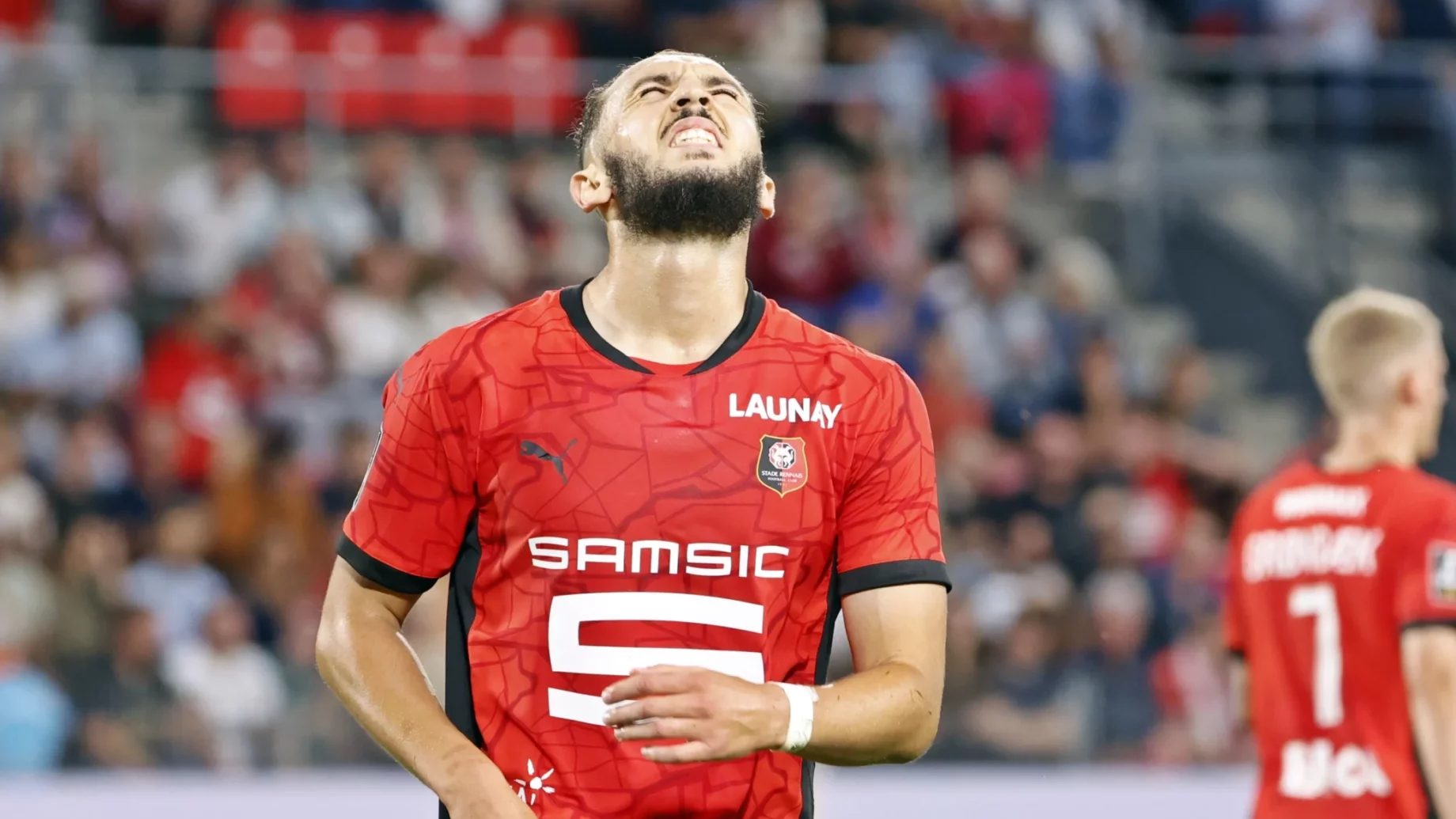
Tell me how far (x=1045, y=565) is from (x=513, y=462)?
22.5ft

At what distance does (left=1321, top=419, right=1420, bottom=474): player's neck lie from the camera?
192 inches

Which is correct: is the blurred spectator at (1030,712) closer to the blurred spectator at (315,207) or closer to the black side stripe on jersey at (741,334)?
the blurred spectator at (315,207)

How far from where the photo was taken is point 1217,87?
45.1ft

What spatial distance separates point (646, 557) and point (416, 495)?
0.41 m

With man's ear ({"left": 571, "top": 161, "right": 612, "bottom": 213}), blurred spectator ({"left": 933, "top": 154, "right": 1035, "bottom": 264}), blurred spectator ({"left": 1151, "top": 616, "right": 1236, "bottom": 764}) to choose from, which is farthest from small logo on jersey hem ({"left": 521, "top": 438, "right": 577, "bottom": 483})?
blurred spectator ({"left": 933, "top": 154, "right": 1035, "bottom": 264})

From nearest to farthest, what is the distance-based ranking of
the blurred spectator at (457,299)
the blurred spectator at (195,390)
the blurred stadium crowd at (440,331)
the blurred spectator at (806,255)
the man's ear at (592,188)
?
the man's ear at (592,188) → the blurred stadium crowd at (440,331) → the blurred spectator at (195,390) → the blurred spectator at (457,299) → the blurred spectator at (806,255)

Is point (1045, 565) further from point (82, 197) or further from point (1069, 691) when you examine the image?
point (82, 197)

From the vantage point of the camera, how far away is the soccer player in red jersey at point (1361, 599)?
4656mm

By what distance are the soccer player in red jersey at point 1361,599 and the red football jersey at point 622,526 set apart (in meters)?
1.76

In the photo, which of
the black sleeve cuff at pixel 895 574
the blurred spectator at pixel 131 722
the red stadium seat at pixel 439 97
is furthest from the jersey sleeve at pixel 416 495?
the red stadium seat at pixel 439 97

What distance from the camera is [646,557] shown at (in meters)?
3.26

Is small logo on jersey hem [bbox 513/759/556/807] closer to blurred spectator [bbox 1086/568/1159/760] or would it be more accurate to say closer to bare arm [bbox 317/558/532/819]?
bare arm [bbox 317/558/532/819]

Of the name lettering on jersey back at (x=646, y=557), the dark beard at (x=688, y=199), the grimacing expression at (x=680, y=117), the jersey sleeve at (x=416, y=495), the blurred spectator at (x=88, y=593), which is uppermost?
the grimacing expression at (x=680, y=117)

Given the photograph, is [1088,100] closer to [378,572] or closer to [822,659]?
[822,659]
